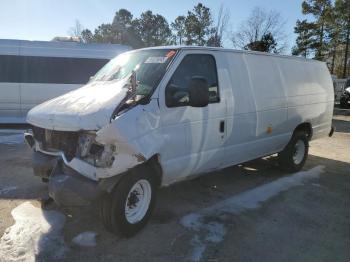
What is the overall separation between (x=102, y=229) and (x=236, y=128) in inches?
90.2

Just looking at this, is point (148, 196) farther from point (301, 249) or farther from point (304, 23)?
point (304, 23)

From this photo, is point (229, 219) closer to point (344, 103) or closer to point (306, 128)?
point (306, 128)

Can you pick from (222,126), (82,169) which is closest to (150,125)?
(82,169)

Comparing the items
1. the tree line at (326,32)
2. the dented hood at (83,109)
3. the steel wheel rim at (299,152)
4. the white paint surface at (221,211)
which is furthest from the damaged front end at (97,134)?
the tree line at (326,32)

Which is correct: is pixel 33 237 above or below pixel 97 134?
below

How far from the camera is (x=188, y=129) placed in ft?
15.0

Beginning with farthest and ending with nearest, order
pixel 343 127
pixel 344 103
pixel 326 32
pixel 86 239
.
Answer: pixel 326 32 → pixel 344 103 → pixel 343 127 → pixel 86 239

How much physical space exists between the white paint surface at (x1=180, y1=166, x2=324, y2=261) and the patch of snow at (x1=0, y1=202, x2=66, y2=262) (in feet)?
4.57

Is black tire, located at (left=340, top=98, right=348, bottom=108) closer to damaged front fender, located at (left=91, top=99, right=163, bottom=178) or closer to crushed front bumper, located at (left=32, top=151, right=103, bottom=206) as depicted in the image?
damaged front fender, located at (left=91, top=99, right=163, bottom=178)

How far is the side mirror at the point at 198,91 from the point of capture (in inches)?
168

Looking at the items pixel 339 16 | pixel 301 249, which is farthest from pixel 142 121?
pixel 339 16

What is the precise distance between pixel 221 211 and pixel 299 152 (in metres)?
2.90

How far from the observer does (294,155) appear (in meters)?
7.00

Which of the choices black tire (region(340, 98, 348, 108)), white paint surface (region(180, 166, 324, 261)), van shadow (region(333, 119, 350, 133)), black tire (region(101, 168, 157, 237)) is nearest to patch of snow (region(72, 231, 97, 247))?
black tire (region(101, 168, 157, 237))
